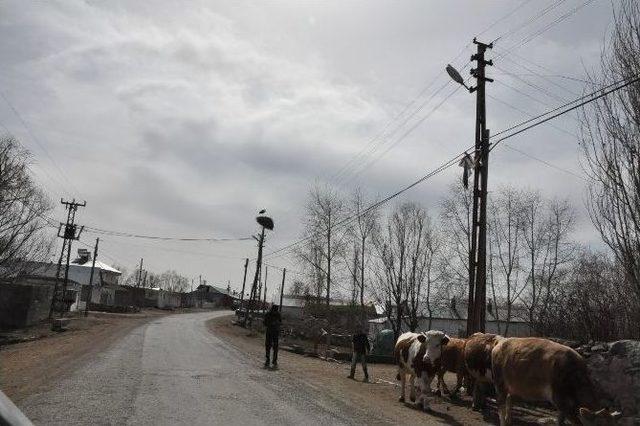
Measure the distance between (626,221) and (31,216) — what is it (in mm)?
32810

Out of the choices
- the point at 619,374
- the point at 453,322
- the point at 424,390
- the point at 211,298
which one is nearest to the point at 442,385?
the point at 424,390

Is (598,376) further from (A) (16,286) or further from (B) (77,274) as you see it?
(B) (77,274)

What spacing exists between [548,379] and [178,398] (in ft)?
21.0

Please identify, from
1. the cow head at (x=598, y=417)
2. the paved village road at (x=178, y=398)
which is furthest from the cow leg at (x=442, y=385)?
the cow head at (x=598, y=417)

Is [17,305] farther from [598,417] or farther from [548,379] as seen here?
[598,417]

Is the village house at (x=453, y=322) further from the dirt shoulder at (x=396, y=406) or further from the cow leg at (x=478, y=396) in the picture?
the cow leg at (x=478, y=396)

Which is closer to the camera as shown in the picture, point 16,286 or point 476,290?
point 476,290

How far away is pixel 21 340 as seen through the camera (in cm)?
2711

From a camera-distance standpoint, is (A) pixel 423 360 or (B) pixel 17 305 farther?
(B) pixel 17 305

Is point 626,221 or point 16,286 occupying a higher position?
point 626,221

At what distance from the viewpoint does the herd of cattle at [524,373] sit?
7.71 meters

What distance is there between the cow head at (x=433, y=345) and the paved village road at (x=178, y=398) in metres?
2.57

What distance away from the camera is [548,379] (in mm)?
8164

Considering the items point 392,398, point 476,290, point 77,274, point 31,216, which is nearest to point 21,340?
point 31,216
